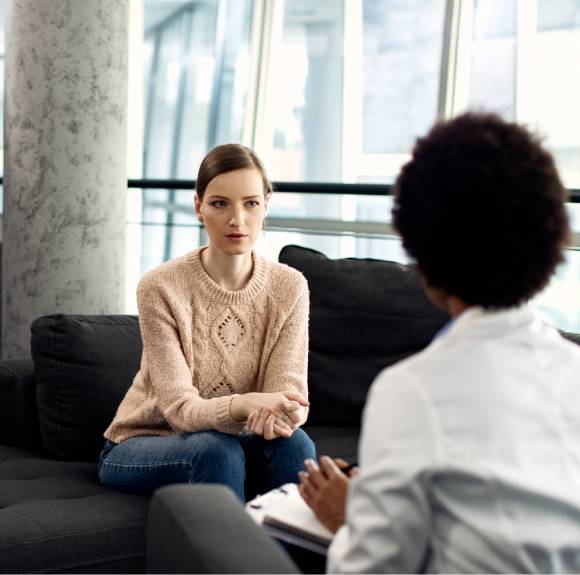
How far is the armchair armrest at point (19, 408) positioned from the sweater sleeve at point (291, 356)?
69cm

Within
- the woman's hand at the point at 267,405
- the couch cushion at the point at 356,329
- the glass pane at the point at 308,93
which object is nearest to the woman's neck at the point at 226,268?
the woman's hand at the point at 267,405

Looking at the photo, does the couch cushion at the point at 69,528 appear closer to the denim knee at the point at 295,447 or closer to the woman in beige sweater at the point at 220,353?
the woman in beige sweater at the point at 220,353

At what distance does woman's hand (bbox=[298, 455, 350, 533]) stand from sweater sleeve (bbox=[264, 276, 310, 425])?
2.99 ft

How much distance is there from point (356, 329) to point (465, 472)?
1770 mm

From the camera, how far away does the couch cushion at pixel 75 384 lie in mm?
2588

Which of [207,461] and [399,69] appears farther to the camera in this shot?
[399,69]

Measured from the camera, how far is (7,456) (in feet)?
8.57

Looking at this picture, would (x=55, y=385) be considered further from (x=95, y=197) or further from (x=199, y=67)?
(x=199, y=67)

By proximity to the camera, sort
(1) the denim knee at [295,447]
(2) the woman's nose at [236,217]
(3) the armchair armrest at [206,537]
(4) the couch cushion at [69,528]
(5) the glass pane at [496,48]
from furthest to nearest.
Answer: (5) the glass pane at [496,48] → (2) the woman's nose at [236,217] → (1) the denim knee at [295,447] → (4) the couch cushion at [69,528] → (3) the armchair armrest at [206,537]

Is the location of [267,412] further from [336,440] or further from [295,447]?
[336,440]

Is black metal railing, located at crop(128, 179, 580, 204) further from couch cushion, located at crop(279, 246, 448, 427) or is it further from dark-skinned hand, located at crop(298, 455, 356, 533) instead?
dark-skinned hand, located at crop(298, 455, 356, 533)

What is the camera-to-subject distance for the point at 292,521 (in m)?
1.42

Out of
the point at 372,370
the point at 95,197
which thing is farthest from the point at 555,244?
the point at 95,197

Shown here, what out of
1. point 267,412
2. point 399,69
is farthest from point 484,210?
point 399,69
